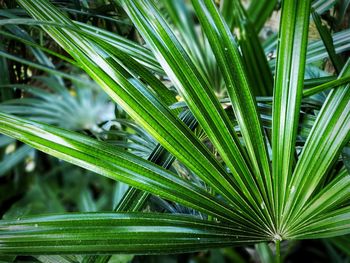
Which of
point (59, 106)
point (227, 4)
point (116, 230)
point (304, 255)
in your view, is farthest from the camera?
point (304, 255)

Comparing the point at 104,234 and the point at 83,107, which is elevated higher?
the point at 83,107

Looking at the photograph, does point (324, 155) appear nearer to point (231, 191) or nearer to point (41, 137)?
point (231, 191)

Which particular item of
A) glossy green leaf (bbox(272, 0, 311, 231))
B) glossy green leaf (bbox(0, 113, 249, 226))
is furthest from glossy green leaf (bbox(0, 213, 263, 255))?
glossy green leaf (bbox(272, 0, 311, 231))

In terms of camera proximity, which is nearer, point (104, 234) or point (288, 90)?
point (104, 234)

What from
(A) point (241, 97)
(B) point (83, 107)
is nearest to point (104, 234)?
(A) point (241, 97)

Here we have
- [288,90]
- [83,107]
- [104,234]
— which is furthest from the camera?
[83,107]

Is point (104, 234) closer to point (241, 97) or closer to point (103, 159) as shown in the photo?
point (103, 159)

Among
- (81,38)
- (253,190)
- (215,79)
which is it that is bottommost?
(253,190)

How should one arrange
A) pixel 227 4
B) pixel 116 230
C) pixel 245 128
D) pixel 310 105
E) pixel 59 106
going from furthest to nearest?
pixel 59 106
pixel 227 4
pixel 310 105
pixel 245 128
pixel 116 230

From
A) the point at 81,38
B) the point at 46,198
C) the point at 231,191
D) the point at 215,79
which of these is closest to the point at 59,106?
the point at 46,198

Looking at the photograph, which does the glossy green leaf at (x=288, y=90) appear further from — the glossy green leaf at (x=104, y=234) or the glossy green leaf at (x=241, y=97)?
the glossy green leaf at (x=104, y=234)
